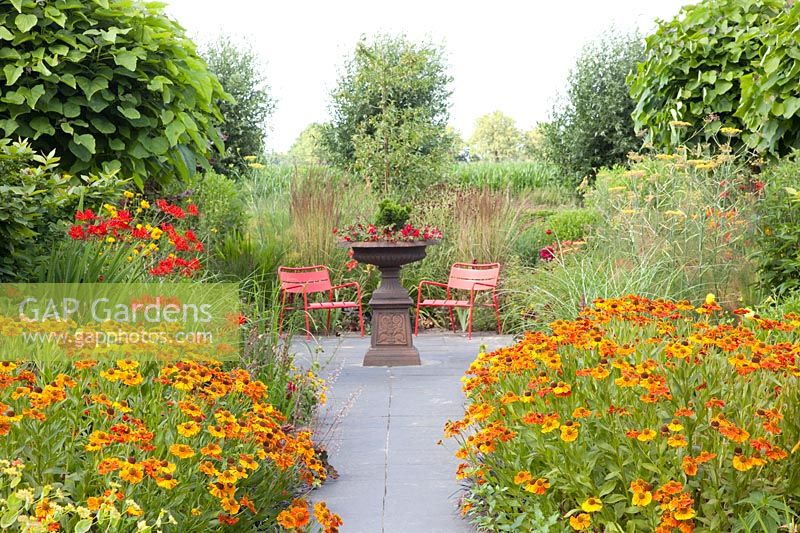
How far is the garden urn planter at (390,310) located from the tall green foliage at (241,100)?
10.3 meters

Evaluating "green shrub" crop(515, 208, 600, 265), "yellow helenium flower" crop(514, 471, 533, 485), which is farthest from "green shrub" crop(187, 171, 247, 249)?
"yellow helenium flower" crop(514, 471, 533, 485)

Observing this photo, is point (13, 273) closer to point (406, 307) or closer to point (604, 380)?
point (604, 380)

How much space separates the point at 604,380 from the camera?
3.22 m

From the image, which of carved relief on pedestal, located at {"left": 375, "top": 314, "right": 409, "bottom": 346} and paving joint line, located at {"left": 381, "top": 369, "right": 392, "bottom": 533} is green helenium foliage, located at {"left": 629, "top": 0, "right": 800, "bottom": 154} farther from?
paving joint line, located at {"left": 381, "top": 369, "right": 392, "bottom": 533}

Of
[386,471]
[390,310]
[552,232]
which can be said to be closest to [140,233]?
[386,471]

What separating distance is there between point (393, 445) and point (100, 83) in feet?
10.1

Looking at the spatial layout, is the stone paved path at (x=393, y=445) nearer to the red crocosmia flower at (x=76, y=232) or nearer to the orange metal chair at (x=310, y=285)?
the orange metal chair at (x=310, y=285)

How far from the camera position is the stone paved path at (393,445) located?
12.2 ft

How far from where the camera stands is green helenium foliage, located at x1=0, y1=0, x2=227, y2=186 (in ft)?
19.0

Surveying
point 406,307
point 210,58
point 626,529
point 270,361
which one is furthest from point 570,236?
point 210,58

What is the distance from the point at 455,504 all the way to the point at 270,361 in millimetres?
1502

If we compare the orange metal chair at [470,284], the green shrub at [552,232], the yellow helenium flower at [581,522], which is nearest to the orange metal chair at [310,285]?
the orange metal chair at [470,284]

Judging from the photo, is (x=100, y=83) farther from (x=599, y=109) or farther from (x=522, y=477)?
(x=599, y=109)

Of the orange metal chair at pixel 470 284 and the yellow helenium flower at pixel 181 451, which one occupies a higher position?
the orange metal chair at pixel 470 284
